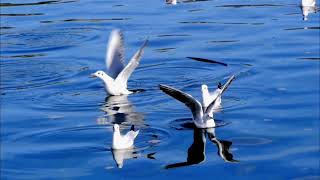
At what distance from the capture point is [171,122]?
17.8 m

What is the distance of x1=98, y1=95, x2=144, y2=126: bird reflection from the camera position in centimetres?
1820

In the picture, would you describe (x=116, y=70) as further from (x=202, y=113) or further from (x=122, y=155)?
(x=122, y=155)

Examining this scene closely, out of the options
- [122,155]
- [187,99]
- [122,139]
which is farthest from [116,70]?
[122,155]

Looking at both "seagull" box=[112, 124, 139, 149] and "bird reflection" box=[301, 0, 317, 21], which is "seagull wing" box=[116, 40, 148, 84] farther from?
"bird reflection" box=[301, 0, 317, 21]

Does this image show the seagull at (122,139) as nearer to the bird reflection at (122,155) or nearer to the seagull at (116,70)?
the bird reflection at (122,155)

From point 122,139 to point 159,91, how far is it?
4.67 metres

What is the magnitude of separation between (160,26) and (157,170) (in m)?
13.7

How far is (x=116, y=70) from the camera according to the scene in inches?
859

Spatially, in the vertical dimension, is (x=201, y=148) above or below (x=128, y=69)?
below

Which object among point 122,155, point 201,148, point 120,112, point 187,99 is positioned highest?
point 187,99

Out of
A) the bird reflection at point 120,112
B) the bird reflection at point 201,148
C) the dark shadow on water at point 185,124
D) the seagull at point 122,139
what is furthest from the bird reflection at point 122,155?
the bird reflection at point 120,112

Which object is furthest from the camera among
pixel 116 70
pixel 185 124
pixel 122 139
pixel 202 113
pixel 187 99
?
pixel 116 70

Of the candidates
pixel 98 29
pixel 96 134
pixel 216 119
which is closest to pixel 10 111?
pixel 96 134

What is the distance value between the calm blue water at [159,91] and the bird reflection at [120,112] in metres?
0.02
